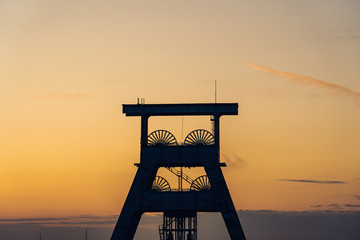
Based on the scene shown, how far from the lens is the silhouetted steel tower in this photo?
91.9 meters

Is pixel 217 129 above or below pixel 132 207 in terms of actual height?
above

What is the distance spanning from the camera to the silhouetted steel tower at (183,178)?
302 ft

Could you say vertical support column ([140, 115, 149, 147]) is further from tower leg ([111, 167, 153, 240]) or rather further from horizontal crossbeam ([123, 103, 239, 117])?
tower leg ([111, 167, 153, 240])

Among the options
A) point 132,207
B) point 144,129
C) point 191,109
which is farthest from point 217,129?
point 132,207

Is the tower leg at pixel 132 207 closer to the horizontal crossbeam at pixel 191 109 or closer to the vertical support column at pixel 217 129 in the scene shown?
the horizontal crossbeam at pixel 191 109

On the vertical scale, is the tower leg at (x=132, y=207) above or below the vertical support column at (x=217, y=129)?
below

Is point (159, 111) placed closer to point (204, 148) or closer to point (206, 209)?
point (204, 148)

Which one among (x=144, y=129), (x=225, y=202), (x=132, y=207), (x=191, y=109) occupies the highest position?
(x=191, y=109)

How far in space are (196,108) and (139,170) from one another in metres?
10.7

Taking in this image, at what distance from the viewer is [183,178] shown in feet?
315

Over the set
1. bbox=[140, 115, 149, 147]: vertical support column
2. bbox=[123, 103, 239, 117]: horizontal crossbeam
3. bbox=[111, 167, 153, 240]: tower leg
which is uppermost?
bbox=[123, 103, 239, 117]: horizontal crossbeam

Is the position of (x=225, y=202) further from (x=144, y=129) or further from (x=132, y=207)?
(x=144, y=129)

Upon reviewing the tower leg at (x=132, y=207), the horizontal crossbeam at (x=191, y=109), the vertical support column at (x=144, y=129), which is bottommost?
the tower leg at (x=132, y=207)

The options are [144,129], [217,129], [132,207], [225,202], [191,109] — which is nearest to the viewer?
[225,202]
